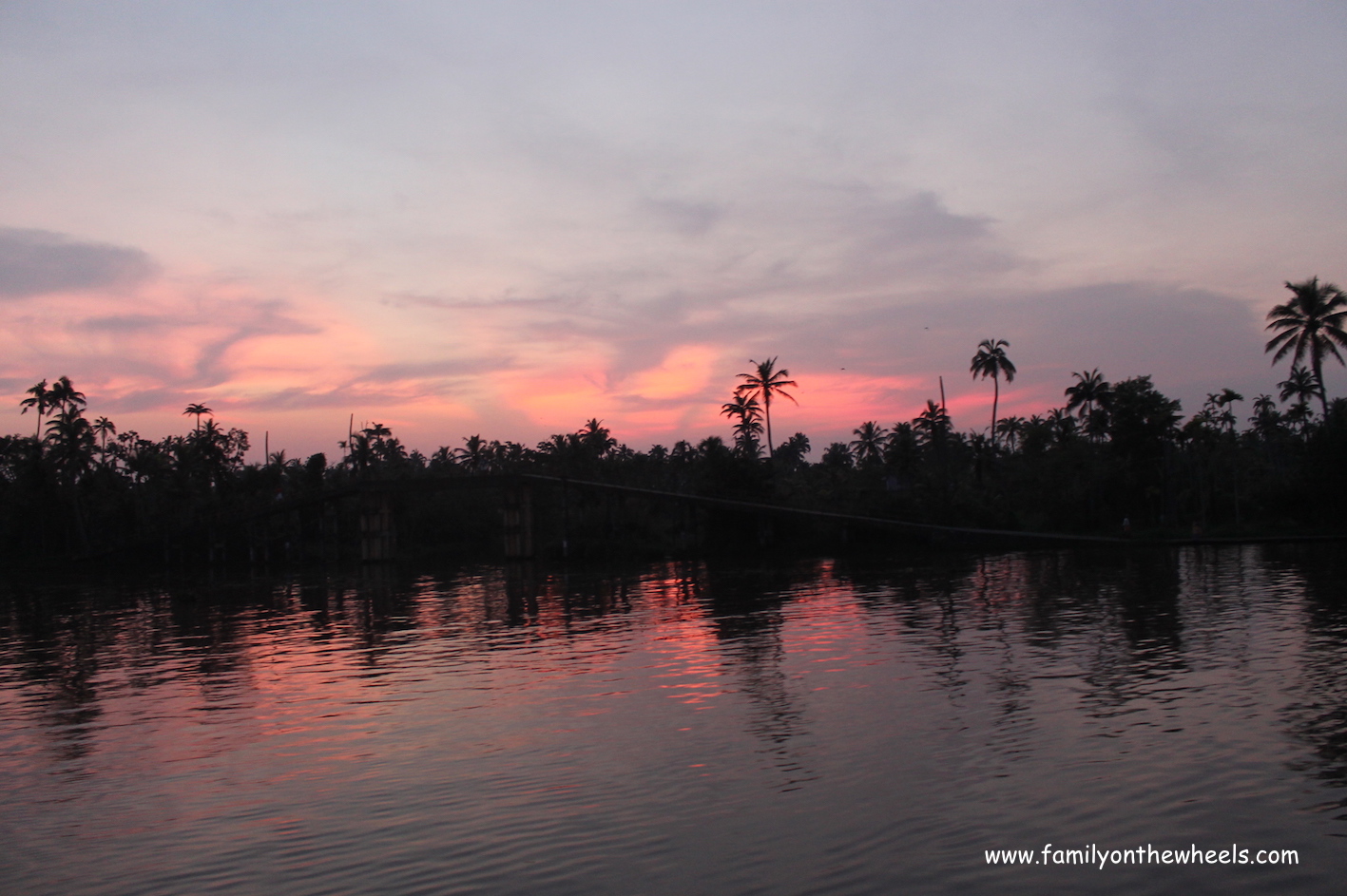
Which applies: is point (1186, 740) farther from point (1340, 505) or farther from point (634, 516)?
point (634, 516)

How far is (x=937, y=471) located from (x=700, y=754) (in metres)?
83.0

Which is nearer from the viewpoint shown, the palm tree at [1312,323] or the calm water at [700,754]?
the calm water at [700,754]

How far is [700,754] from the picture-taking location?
1744 centimetres

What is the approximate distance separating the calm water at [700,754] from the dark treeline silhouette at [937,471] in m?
48.3

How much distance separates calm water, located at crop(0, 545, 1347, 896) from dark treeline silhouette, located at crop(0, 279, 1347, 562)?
48.3 metres

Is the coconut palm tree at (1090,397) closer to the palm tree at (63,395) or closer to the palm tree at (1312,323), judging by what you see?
the palm tree at (1312,323)

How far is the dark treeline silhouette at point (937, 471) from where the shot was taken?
78.4 metres

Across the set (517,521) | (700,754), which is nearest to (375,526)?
(517,521)

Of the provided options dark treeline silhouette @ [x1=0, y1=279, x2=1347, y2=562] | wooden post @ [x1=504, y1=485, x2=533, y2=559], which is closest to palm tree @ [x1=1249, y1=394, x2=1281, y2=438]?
dark treeline silhouette @ [x1=0, y1=279, x2=1347, y2=562]

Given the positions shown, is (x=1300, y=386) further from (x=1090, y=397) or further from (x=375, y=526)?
(x=375, y=526)

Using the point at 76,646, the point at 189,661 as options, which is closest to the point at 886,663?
the point at 189,661

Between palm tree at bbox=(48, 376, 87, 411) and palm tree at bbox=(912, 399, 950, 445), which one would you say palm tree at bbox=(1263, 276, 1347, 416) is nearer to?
palm tree at bbox=(912, 399, 950, 445)

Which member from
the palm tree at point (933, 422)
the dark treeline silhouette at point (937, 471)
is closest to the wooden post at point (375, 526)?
the dark treeline silhouette at point (937, 471)

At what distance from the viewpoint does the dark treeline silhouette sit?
257ft
